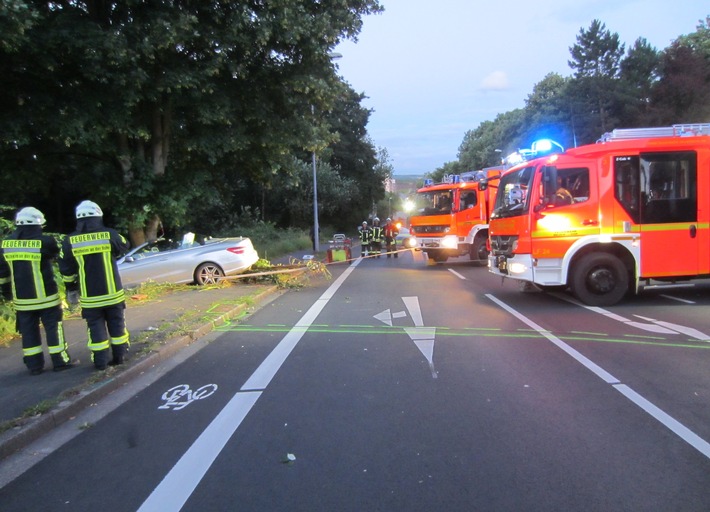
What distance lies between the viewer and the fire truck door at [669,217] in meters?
9.92

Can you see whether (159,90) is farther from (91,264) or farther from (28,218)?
(91,264)

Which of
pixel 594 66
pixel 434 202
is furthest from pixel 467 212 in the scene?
pixel 594 66

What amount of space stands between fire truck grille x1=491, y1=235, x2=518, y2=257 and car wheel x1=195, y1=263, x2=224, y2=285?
6.64 metres

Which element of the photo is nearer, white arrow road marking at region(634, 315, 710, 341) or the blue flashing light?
white arrow road marking at region(634, 315, 710, 341)

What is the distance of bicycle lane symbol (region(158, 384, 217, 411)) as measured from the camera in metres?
5.22

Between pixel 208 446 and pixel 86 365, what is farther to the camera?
pixel 86 365

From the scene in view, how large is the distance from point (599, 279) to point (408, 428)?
699 centimetres

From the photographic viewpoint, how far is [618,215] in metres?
9.87

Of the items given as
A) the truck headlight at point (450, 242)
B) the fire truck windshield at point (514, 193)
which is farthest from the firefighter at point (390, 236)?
the fire truck windshield at point (514, 193)

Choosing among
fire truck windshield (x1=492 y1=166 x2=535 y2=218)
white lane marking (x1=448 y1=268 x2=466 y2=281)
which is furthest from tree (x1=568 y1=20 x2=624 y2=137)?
fire truck windshield (x1=492 y1=166 x2=535 y2=218)

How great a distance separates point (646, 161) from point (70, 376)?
967 cm

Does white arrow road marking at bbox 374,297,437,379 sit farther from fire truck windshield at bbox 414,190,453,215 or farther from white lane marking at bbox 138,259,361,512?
fire truck windshield at bbox 414,190,453,215

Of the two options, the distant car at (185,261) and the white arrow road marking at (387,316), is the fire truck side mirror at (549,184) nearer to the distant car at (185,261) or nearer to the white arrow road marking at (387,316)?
the white arrow road marking at (387,316)

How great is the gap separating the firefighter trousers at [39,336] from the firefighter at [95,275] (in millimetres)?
349
